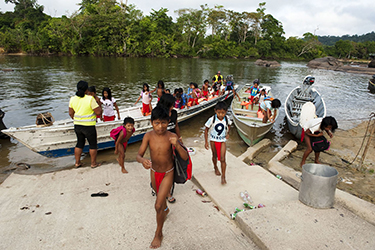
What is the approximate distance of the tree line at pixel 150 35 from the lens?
45125 mm

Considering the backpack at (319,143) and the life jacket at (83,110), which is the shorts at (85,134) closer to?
the life jacket at (83,110)

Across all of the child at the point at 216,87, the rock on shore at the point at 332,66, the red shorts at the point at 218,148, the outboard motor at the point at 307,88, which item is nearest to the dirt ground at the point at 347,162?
the red shorts at the point at 218,148

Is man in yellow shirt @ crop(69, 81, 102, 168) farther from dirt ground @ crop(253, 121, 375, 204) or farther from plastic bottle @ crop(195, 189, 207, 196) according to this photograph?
dirt ground @ crop(253, 121, 375, 204)

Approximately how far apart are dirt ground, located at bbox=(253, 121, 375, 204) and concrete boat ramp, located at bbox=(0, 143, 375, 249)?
161 centimetres

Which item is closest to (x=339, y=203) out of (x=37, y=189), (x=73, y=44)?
(x=37, y=189)

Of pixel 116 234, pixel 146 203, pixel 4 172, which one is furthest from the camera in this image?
pixel 4 172

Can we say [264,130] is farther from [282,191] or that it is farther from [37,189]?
[37,189]

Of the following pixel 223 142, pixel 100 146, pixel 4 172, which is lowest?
pixel 4 172

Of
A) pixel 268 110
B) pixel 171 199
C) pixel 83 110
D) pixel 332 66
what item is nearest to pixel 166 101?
pixel 171 199

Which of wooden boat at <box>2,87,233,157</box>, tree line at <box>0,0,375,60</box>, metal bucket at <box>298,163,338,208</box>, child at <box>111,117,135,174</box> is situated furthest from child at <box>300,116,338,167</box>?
tree line at <box>0,0,375,60</box>

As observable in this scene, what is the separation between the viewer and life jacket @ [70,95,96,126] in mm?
4859

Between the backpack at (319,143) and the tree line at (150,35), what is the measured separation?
153 feet

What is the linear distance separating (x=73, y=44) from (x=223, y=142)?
48772 mm

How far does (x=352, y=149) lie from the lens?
23.6ft
